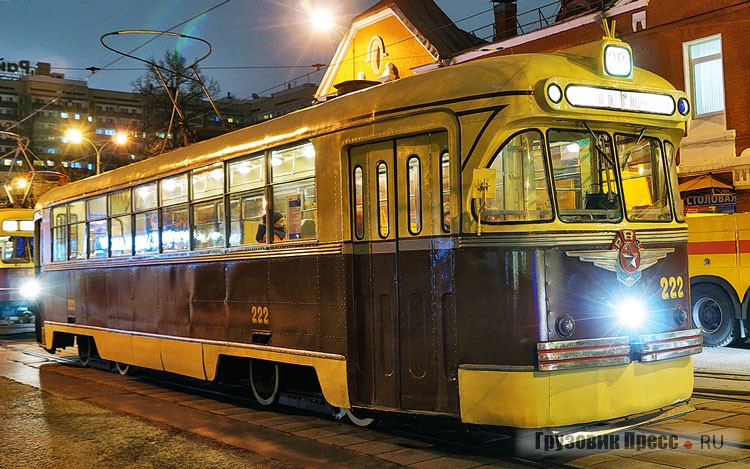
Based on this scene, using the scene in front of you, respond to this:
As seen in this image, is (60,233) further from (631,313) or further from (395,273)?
(631,313)

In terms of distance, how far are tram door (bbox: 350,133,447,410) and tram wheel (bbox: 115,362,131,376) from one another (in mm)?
7013

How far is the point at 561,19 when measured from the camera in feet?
75.8

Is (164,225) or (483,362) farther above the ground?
(164,225)

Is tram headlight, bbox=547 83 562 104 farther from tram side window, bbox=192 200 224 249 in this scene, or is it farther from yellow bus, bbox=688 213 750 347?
yellow bus, bbox=688 213 750 347

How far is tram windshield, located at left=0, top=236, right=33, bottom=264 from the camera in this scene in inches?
964

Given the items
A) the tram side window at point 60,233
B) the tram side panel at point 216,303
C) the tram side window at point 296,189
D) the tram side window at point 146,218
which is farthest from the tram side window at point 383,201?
the tram side window at point 60,233

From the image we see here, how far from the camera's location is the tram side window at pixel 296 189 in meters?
8.23

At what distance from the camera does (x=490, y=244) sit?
657 cm

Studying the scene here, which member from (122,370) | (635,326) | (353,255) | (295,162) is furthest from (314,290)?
→ (122,370)

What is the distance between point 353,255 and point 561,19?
17.6m

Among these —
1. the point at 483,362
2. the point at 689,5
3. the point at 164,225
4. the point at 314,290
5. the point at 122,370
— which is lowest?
the point at 122,370

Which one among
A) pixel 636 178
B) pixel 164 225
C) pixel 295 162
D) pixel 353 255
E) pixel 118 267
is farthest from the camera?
pixel 118 267

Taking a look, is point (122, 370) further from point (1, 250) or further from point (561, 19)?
point (561, 19)

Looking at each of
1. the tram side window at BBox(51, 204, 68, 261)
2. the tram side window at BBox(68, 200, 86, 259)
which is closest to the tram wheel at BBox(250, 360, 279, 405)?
the tram side window at BBox(68, 200, 86, 259)
